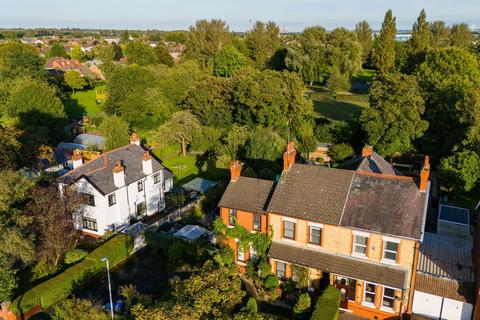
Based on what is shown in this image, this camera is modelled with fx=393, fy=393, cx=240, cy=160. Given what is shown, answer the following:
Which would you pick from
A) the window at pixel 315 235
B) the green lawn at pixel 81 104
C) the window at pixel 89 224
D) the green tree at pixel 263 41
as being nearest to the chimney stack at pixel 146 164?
the window at pixel 89 224

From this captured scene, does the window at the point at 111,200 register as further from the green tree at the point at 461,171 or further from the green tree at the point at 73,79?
the green tree at the point at 73,79

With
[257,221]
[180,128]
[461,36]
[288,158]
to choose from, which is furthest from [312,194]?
[461,36]

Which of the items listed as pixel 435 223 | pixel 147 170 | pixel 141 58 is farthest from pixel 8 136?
pixel 141 58

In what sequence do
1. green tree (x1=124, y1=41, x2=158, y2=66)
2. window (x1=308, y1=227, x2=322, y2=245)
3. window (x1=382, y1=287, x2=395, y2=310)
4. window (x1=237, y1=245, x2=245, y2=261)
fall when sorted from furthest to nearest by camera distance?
1. green tree (x1=124, y1=41, x2=158, y2=66)
2. window (x1=237, y1=245, x2=245, y2=261)
3. window (x1=308, y1=227, x2=322, y2=245)
4. window (x1=382, y1=287, x2=395, y2=310)

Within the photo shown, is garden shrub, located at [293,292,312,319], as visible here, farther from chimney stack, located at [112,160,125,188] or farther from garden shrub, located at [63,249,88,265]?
chimney stack, located at [112,160,125,188]

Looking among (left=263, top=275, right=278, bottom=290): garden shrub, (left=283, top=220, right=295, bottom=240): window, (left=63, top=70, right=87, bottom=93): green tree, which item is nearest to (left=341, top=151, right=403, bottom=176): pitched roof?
(left=283, top=220, right=295, bottom=240): window

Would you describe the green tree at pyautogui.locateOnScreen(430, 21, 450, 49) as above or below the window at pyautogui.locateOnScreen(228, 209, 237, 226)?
above

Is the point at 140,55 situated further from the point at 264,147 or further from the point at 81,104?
the point at 264,147
